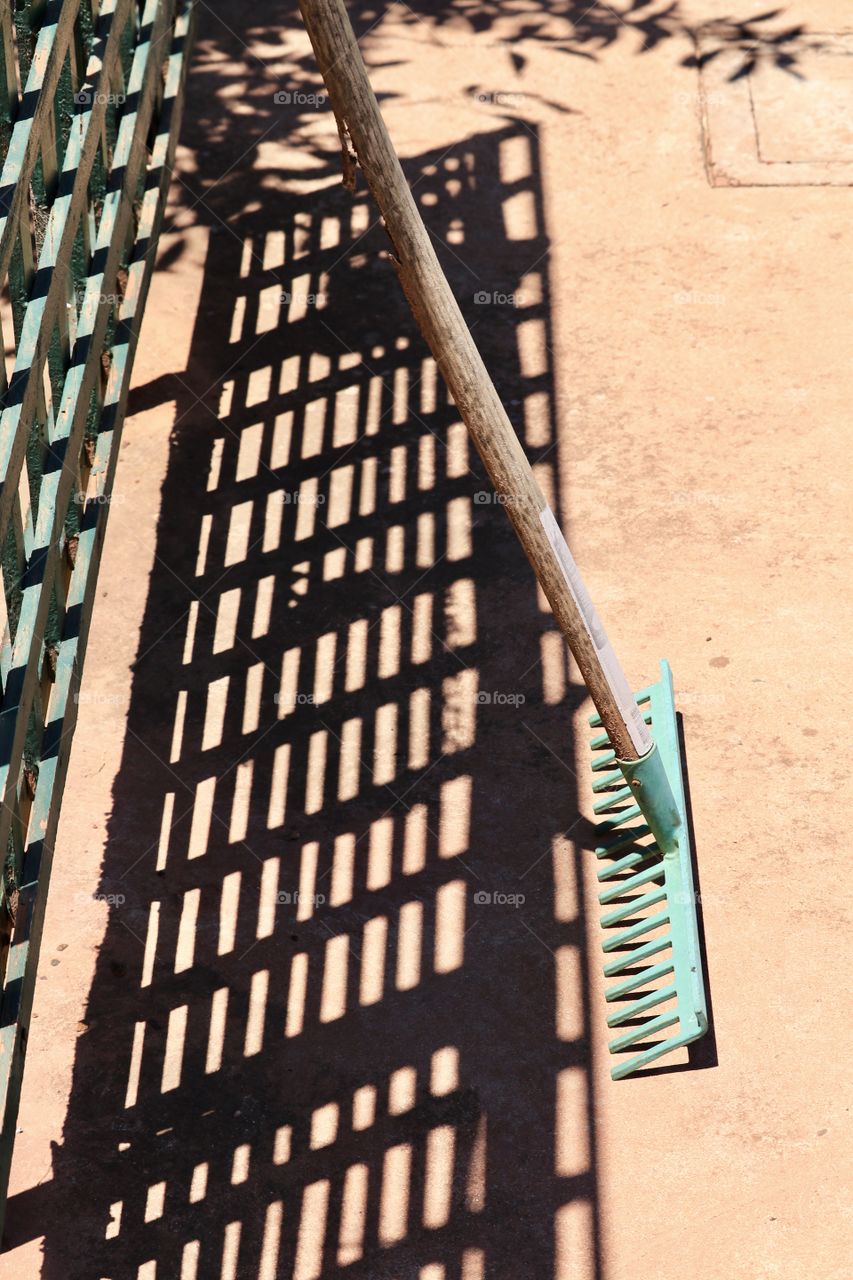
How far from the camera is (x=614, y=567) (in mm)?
6234

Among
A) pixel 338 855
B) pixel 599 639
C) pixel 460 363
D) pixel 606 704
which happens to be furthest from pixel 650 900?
pixel 460 363

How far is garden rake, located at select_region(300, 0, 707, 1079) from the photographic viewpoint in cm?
393

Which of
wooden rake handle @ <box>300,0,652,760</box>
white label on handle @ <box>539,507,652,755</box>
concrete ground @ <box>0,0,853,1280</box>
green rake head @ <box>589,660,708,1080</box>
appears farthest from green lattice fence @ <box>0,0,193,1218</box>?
green rake head @ <box>589,660,708,1080</box>

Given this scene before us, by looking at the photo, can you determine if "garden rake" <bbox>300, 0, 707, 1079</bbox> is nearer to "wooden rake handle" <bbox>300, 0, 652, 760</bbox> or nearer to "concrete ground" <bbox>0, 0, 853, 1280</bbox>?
"wooden rake handle" <bbox>300, 0, 652, 760</bbox>

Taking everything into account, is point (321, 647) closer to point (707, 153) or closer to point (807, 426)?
point (807, 426)

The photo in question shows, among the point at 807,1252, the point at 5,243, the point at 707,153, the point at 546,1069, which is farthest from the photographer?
the point at 707,153

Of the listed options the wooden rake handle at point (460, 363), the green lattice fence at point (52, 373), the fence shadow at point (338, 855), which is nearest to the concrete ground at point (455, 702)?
the fence shadow at point (338, 855)

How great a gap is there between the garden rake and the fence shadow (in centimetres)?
17

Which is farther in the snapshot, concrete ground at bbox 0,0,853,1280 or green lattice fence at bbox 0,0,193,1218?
concrete ground at bbox 0,0,853,1280

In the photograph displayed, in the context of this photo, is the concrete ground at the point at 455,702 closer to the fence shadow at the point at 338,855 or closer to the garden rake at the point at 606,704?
the fence shadow at the point at 338,855

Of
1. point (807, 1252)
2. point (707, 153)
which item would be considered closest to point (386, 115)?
point (707, 153)

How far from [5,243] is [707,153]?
498 centimetres

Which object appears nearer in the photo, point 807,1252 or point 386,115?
point 807,1252

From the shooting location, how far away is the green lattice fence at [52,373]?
4.00m
